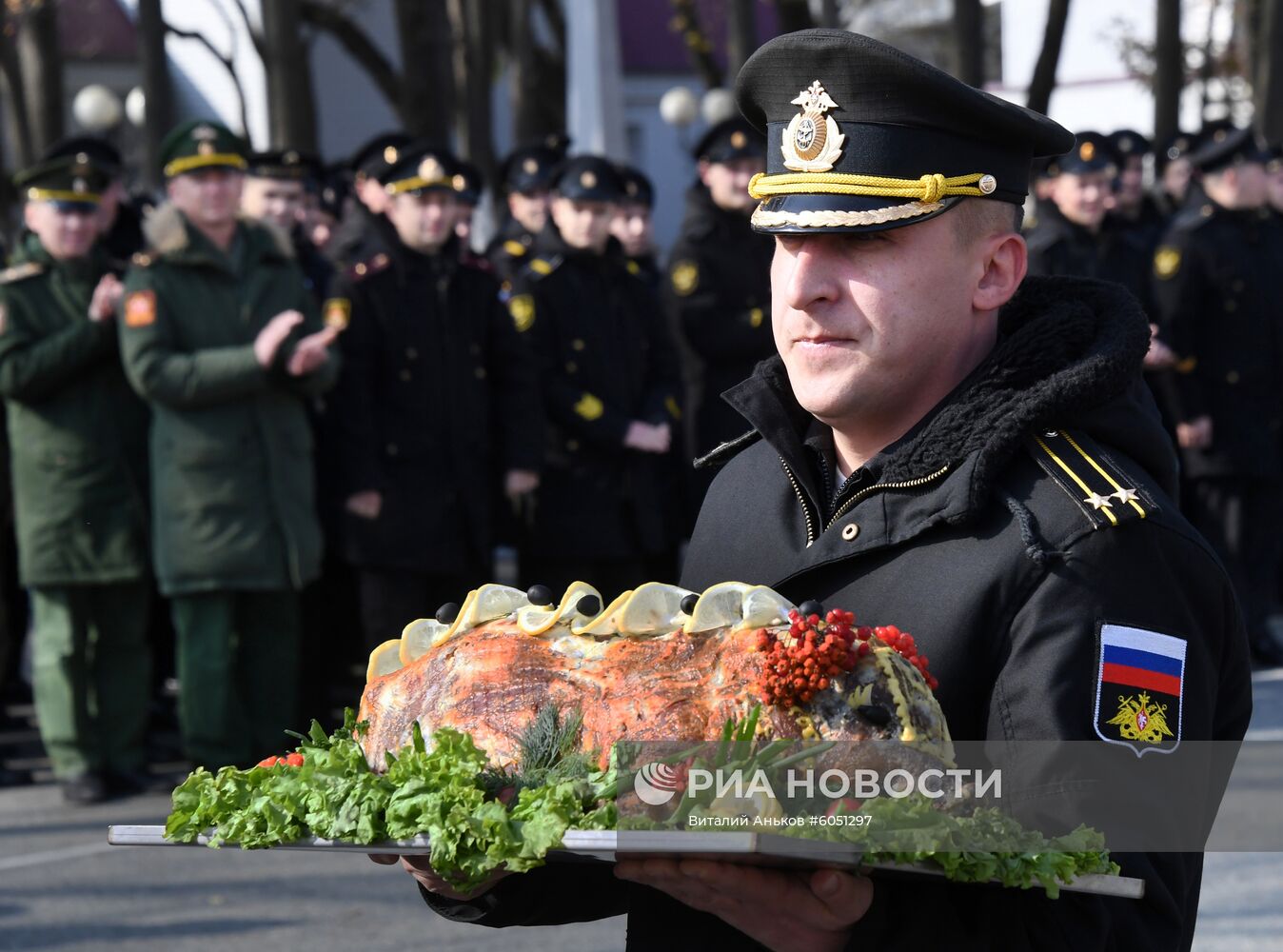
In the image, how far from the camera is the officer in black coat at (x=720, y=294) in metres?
9.48

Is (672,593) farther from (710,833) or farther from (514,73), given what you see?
(514,73)

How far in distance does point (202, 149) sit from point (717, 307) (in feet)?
9.10

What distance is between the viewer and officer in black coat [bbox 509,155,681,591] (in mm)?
8828

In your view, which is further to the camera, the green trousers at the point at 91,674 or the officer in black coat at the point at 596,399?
the officer in black coat at the point at 596,399

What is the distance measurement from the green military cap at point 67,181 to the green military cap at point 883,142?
5779 mm

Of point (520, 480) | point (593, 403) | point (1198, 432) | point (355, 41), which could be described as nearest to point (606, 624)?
point (520, 480)

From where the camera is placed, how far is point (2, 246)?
30.8 ft

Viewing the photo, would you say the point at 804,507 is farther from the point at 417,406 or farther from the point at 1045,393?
the point at 417,406

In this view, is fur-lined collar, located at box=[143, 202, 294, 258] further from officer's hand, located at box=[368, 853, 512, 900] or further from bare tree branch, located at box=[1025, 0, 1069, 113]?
bare tree branch, located at box=[1025, 0, 1069, 113]

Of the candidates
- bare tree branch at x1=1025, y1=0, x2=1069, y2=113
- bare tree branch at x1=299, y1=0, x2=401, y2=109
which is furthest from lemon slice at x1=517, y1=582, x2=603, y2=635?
bare tree branch at x1=299, y1=0, x2=401, y2=109

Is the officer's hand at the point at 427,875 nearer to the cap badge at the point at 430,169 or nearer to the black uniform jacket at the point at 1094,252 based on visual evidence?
the cap badge at the point at 430,169

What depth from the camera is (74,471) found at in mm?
7691

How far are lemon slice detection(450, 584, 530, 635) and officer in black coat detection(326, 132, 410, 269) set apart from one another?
19.6 feet

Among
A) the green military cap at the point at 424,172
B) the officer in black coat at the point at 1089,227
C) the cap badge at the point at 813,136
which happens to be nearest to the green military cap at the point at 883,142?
the cap badge at the point at 813,136
